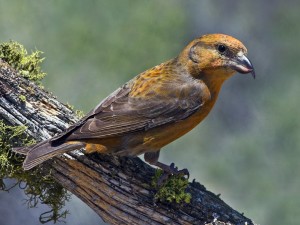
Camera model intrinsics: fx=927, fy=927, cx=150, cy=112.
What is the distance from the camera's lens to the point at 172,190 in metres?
6.18

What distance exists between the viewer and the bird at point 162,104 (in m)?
6.26

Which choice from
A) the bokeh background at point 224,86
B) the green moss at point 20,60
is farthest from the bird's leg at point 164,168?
the bokeh background at point 224,86

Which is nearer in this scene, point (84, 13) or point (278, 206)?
point (278, 206)

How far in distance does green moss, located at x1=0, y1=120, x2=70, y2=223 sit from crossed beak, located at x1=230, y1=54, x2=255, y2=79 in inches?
57.3

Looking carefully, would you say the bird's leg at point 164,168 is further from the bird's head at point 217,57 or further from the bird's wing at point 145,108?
the bird's head at point 217,57

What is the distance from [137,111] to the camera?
6395 millimetres

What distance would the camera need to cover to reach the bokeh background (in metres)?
11.0

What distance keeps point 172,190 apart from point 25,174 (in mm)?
983

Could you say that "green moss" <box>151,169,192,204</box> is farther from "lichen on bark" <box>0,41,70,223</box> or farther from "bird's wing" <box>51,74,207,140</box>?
"lichen on bark" <box>0,41,70,223</box>

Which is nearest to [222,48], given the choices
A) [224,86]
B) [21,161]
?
[21,161]

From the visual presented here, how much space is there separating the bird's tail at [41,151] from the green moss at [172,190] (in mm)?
597

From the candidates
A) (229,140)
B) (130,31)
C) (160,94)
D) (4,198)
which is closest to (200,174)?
(229,140)

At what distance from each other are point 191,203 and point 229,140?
537 centimetres

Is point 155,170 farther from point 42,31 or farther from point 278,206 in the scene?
point 42,31
